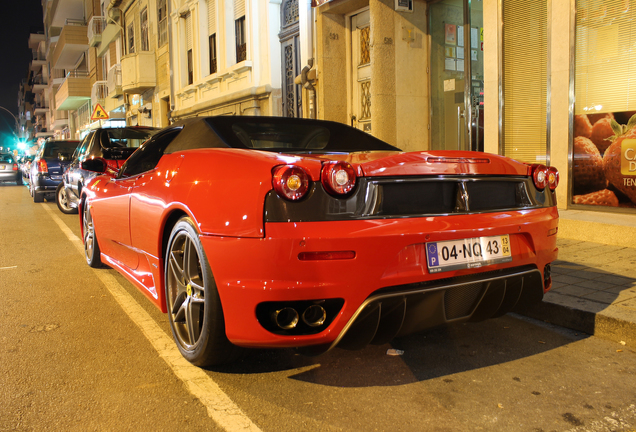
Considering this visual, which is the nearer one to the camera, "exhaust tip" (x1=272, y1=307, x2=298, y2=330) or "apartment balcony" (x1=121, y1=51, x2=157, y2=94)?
"exhaust tip" (x1=272, y1=307, x2=298, y2=330)

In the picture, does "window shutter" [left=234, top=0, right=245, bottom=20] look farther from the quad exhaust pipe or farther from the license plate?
the quad exhaust pipe

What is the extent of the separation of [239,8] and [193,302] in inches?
628

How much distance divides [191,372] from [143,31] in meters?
27.6

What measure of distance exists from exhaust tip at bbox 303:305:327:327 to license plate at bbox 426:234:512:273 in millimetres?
551

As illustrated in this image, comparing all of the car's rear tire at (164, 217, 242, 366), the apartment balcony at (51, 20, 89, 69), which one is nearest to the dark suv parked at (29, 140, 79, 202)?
the car's rear tire at (164, 217, 242, 366)

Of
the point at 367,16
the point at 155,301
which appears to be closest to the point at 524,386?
the point at 155,301

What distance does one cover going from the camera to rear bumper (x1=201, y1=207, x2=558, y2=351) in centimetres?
253

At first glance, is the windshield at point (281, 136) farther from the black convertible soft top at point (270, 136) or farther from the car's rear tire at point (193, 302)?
the car's rear tire at point (193, 302)

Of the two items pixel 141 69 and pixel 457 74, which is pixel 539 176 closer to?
pixel 457 74

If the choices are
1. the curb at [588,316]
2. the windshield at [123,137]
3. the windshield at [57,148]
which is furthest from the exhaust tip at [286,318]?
the windshield at [57,148]

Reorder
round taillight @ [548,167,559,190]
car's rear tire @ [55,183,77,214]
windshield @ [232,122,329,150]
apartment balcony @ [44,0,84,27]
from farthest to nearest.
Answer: apartment balcony @ [44,0,84,27], car's rear tire @ [55,183,77,214], windshield @ [232,122,329,150], round taillight @ [548,167,559,190]

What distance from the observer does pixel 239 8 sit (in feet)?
57.3

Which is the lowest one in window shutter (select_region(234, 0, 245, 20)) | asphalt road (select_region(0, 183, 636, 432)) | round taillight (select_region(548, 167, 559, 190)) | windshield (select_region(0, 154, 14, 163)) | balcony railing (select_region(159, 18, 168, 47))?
asphalt road (select_region(0, 183, 636, 432))

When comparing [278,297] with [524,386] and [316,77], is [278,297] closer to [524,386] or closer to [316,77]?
[524,386]
